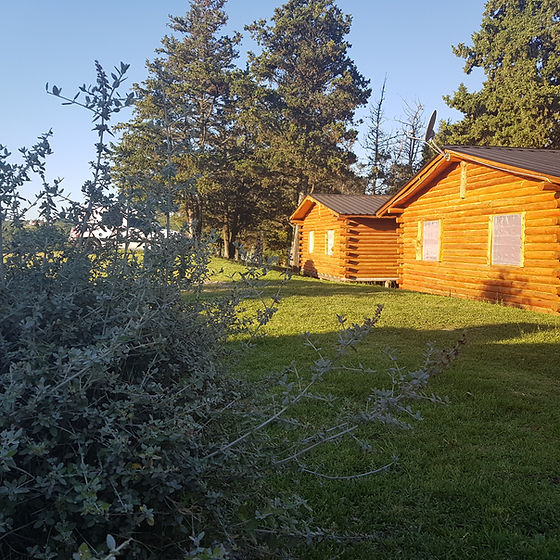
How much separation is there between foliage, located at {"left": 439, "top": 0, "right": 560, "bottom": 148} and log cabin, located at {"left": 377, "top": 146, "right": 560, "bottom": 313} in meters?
12.7

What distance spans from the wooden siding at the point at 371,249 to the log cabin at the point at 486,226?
2.73 meters

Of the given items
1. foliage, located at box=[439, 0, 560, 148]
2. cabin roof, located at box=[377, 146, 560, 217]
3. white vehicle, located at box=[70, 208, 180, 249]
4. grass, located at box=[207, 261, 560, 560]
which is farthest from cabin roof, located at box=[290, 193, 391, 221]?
white vehicle, located at box=[70, 208, 180, 249]

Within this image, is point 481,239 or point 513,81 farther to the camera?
point 513,81

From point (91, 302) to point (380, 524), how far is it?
2.13 metres

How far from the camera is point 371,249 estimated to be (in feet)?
68.4

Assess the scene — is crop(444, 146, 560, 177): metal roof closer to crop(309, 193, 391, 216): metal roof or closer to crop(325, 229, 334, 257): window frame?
crop(309, 193, 391, 216): metal roof

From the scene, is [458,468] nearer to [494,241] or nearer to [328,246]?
[494,241]

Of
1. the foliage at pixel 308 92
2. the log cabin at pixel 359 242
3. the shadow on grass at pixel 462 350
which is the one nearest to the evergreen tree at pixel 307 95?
the foliage at pixel 308 92

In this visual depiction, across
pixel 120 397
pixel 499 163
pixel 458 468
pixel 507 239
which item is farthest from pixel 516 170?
pixel 120 397

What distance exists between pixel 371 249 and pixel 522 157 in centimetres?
830

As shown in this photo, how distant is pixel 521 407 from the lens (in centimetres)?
516

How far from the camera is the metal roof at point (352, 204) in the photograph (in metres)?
20.1

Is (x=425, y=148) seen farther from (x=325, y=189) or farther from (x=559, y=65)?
(x=559, y=65)

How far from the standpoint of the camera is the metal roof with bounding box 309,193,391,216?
2009 cm
